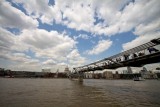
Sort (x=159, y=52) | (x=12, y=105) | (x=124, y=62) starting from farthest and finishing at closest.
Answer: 1. (x=124, y=62)
2. (x=159, y=52)
3. (x=12, y=105)

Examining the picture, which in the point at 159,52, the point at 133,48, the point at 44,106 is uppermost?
the point at 133,48

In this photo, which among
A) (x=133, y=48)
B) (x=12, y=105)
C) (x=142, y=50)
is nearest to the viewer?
(x=12, y=105)

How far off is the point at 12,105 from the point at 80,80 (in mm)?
84793

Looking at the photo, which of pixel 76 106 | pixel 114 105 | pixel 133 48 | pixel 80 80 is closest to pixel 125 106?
pixel 114 105

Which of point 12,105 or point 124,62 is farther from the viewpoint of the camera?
point 124,62

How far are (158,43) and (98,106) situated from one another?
13426 mm

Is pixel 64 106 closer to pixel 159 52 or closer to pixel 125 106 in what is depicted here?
pixel 125 106

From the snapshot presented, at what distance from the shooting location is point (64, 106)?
23.5 m

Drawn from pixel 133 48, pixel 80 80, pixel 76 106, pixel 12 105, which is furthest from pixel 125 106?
pixel 80 80

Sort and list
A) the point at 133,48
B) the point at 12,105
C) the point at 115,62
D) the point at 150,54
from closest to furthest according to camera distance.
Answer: the point at 12,105 → the point at 150,54 → the point at 133,48 → the point at 115,62

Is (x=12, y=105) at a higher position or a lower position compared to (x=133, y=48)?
lower

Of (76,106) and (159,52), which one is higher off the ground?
(159,52)

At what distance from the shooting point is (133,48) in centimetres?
3300

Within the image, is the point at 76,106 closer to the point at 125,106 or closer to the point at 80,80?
the point at 125,106
